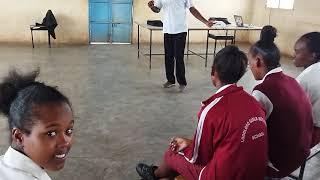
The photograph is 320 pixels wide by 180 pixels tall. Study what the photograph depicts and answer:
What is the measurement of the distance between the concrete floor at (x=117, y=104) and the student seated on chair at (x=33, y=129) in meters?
1.31

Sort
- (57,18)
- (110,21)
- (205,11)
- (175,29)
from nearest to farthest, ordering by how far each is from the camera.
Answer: (175,29) → (57,18) → (110,21) → (205,11)

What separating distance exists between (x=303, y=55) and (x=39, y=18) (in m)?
7.31

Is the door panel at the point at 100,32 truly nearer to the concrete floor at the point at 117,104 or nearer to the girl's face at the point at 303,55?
the concrete floor at the point at 117,104

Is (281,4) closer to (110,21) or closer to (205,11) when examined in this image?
(205,11)

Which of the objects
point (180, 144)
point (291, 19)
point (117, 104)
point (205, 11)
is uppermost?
point (205, 11)

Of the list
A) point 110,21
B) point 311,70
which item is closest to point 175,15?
point 311,70

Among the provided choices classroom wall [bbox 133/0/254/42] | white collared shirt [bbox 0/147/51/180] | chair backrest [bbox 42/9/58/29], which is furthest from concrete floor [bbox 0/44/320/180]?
classroom wall [bbox 133/0/254/42]

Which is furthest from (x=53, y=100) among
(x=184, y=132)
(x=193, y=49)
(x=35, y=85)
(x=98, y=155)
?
(x=193, y=49)

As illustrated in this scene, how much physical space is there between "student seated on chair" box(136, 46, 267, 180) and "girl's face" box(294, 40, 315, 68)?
0.74m

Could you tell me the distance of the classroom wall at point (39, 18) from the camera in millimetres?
8297

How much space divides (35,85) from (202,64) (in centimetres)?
575

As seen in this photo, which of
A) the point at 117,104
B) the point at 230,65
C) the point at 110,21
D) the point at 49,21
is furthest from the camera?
the point at 110,21

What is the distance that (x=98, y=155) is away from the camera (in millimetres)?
2953

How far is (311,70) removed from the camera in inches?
85.0
